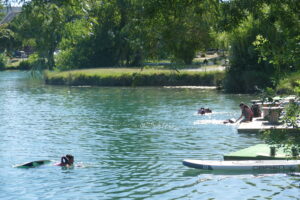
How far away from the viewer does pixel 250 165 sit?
2483cm

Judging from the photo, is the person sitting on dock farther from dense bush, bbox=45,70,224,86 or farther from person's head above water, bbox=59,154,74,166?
dense bush, bbox=45,70,224,86

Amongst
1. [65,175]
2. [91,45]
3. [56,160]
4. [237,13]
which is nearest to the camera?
[237,13]

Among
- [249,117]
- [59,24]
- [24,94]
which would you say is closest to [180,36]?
[59,24]

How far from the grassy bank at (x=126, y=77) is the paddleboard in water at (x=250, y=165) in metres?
39.9

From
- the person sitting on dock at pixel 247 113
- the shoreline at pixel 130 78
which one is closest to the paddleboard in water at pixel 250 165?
the person sitting on dock at pixel 247 113

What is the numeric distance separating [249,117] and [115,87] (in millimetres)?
37917

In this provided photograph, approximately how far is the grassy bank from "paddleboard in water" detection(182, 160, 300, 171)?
39.9 metres

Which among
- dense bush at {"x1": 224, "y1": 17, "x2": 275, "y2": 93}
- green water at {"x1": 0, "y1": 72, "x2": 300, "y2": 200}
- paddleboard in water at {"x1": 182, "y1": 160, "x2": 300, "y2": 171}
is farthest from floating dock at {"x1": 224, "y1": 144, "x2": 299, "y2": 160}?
dense bush at {"x1": 224, "y1": 17, "x2": 275, "y2": 93}

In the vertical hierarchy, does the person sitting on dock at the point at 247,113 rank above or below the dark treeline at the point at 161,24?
below

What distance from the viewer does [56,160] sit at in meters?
29.0

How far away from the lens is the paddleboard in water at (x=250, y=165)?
24.6 meters

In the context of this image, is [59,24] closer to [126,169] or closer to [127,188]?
[127,188]

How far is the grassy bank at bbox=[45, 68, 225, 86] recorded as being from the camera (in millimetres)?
69438

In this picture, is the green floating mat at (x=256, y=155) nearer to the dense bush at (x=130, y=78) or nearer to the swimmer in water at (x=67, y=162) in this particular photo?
the swimmer in water at (x=67, y=162)
